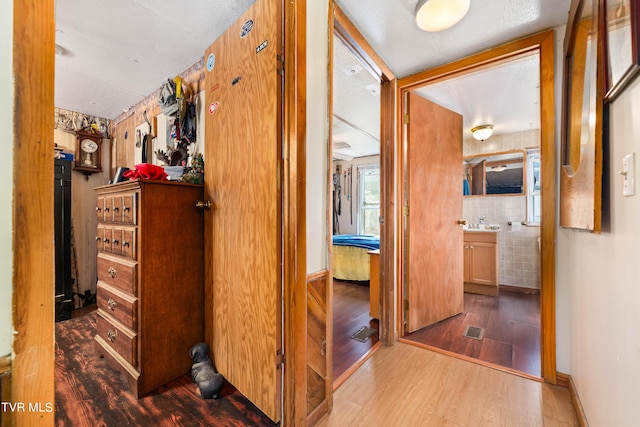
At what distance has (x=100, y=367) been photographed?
170 centimetres

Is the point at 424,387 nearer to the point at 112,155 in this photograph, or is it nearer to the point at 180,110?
the point at 180,110

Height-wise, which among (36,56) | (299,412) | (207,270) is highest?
(36,56)

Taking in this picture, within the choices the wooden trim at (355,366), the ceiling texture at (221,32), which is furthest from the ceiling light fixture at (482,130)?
the wooden trim at (355,366)

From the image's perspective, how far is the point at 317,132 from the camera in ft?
4.44

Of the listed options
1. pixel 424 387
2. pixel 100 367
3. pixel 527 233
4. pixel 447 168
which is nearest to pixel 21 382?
pixel 100 367

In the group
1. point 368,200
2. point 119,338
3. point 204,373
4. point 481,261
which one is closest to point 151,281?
point 119,338

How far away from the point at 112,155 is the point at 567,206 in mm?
4437

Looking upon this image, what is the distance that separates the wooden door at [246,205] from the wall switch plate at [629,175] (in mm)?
1174

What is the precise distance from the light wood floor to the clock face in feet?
12.1

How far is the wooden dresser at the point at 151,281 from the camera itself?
1.46m

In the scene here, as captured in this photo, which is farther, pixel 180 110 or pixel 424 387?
pixel 180 110

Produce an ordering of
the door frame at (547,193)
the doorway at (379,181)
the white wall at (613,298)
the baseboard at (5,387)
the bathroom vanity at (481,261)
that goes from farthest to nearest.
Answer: the bathroom vanity at (481,261), the doorway at (379,181), the door frame at (547,193), the white wall at (613,298), the baseboard at (5,387)

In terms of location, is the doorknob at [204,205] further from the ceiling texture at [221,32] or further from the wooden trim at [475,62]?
the wooden trim at [475,62]

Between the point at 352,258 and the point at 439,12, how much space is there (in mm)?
3066
